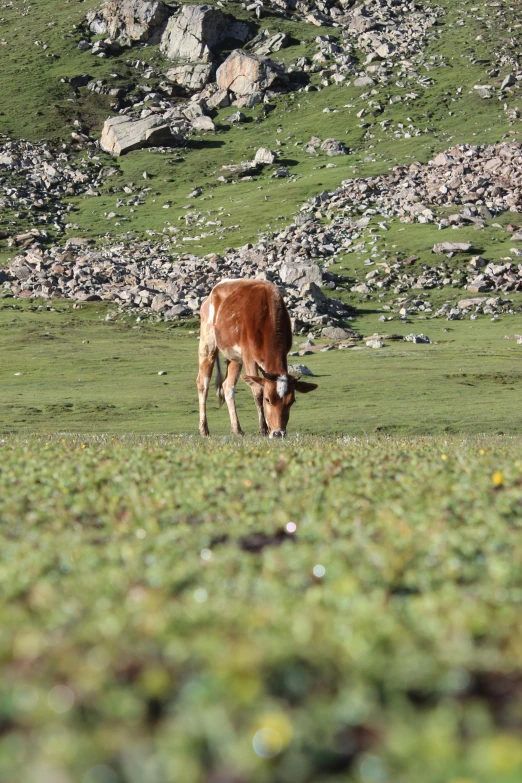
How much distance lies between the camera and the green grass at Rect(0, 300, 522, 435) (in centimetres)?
3541

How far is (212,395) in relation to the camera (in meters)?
46.6

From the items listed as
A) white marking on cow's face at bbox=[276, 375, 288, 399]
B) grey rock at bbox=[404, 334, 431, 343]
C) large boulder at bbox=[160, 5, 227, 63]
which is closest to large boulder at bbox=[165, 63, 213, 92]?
large boulder at bbox=[160, 5, 227, 63]

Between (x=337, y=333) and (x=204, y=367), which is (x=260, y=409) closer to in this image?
(x=204, y=367)

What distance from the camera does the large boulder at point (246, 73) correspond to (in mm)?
166875

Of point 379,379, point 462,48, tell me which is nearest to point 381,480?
point 379,379

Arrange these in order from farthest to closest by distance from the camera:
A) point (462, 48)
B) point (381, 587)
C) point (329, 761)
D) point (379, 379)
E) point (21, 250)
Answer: point (462, 48) → point (21, 250) → point (379, 379) → point (381, 587) → point (329, 761)

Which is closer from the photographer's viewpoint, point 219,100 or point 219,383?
point 219,383

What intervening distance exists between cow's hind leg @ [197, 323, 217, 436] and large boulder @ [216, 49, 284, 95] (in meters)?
151

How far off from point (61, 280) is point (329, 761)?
86.4 m

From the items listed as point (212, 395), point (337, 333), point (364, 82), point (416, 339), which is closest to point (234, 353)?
point (212, 395)

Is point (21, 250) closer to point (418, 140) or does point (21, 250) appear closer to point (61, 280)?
point (61, 280)

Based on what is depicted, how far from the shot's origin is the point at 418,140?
13450cm

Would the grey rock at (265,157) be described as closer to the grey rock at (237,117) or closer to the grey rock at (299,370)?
the grey rock at (237,117)

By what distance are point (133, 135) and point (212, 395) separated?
379 feet
